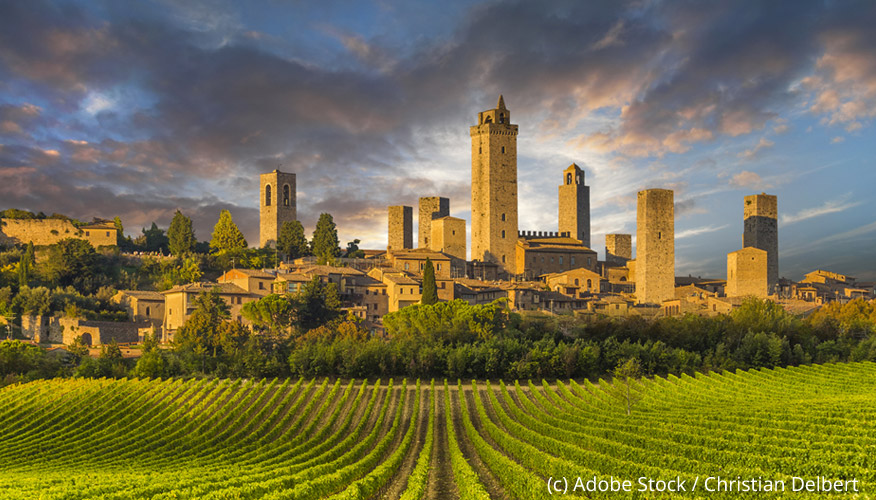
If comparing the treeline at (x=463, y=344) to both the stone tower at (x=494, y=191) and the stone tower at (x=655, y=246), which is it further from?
the stone tower at (x=494, y=191)

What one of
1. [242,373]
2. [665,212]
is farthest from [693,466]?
[665,212]

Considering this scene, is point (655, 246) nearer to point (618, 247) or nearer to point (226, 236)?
point (618, 247)

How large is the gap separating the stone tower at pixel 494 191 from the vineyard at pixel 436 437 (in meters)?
28.6

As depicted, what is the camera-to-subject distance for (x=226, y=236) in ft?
214

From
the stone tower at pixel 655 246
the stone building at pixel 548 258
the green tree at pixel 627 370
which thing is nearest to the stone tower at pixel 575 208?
the stone building at pixel 548 258

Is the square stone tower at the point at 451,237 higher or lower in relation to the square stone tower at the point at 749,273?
higher

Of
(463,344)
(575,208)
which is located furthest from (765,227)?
(463,344)

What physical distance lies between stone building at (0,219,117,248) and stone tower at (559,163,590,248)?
43.1m

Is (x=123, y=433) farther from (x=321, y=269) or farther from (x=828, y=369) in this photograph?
(x=828, y=369)

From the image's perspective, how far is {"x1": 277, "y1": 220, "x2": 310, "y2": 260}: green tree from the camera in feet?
215

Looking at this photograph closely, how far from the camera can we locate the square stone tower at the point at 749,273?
179 ft

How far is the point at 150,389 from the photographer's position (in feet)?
108

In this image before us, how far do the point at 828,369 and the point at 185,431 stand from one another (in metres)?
29.0

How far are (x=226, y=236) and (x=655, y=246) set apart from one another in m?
35.7
